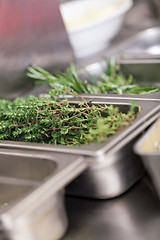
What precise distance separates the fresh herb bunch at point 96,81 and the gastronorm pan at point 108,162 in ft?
1.05

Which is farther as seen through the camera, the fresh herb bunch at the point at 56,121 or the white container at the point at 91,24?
the white container at the point at 91,24

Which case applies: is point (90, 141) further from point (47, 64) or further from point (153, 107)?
point (47, 64)

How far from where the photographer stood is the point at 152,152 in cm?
69

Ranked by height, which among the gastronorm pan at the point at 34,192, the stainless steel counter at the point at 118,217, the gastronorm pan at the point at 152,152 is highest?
the gastronorm pan at the point at 152,152

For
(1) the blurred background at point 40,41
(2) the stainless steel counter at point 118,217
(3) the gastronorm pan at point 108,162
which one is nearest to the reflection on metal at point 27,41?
(1) the blurred background at point 40,41

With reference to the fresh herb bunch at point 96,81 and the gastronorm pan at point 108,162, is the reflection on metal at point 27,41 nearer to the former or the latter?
the fresh herb bunch at point 96,81

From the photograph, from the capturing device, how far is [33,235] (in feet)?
2.13

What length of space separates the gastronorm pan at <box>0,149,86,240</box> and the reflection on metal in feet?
1.41

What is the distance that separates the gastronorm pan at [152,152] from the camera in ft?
2.26

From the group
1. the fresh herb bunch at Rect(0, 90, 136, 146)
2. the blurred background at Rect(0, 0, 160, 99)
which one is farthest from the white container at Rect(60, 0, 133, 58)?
the fresh herb bunch at Rect(0, 90, 136, 146)

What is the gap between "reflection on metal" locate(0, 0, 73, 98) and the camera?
1.23 meters

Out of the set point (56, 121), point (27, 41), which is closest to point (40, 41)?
point (27, 41)

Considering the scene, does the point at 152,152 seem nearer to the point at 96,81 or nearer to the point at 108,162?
the point at 108,162

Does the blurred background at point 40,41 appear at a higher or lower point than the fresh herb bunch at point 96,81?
higher
